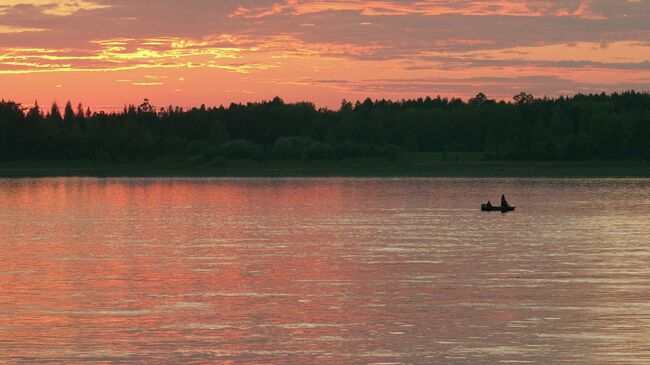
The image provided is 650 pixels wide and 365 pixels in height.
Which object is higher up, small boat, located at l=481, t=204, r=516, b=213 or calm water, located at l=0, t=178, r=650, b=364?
calm water, located at l=0, t=178, r=650, b=364

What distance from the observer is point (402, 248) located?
57.5 m

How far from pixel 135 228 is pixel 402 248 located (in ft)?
75.1

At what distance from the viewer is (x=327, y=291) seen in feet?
132

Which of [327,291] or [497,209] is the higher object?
[327,291]

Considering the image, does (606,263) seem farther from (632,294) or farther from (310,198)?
(310,198)

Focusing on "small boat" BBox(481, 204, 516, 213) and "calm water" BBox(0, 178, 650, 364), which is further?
"small boat" BBox(481, 204, 516, 213)

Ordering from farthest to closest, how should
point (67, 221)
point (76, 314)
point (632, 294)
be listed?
point (67, 221) < point (632, 294) < point (76, 314)

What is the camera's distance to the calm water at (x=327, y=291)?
2980 centimetres

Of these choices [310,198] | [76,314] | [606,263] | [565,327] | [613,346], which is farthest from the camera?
[310,198]

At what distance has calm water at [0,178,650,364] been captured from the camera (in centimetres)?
2980

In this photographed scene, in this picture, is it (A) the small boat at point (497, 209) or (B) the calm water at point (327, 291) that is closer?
(B) the calm water at point (327, 291)

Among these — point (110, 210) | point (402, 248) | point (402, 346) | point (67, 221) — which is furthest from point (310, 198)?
point (402, 346)

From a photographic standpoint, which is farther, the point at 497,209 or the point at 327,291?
the point at 497,209

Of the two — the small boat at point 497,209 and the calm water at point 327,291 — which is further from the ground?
the calm water at point 327,291
